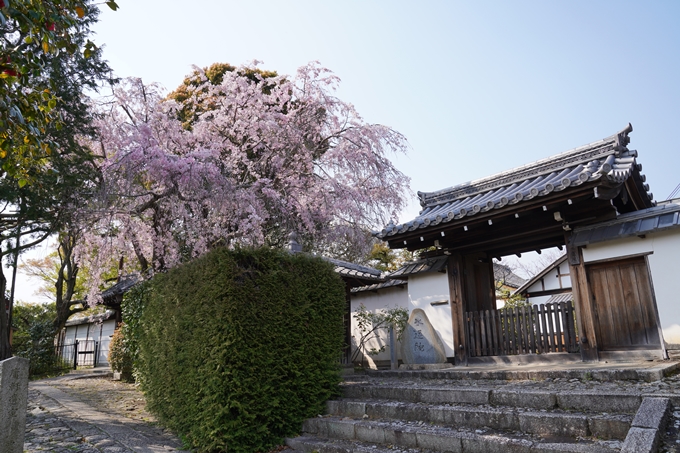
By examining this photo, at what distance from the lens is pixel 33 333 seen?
58.9ft

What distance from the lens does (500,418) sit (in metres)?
4.44

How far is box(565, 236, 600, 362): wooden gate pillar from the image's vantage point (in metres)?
7.13

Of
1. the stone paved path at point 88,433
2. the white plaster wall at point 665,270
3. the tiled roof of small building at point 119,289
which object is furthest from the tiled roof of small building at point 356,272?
the tiled roof of small building at point 119,289

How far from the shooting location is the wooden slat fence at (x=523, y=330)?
7.56 metres

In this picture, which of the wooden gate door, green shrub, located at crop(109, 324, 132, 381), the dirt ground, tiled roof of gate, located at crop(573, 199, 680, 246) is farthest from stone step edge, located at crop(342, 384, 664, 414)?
green shrub, located at crop(109, 324, 132, 381)

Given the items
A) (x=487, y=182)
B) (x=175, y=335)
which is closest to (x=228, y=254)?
(x=175, y=335)

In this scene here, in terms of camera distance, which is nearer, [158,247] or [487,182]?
[487,182]

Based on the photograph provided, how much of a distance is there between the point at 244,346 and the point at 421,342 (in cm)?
451

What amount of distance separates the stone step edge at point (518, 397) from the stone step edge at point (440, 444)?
0.75 meters

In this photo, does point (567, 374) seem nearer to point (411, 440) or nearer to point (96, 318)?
point (411, 440)

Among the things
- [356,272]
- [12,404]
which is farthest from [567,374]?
[12,404]

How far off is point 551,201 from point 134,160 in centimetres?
744

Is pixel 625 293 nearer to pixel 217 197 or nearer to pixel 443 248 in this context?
pixel 443 248

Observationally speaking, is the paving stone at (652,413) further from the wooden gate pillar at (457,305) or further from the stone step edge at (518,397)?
the wooden gate pillar at (457,305)
